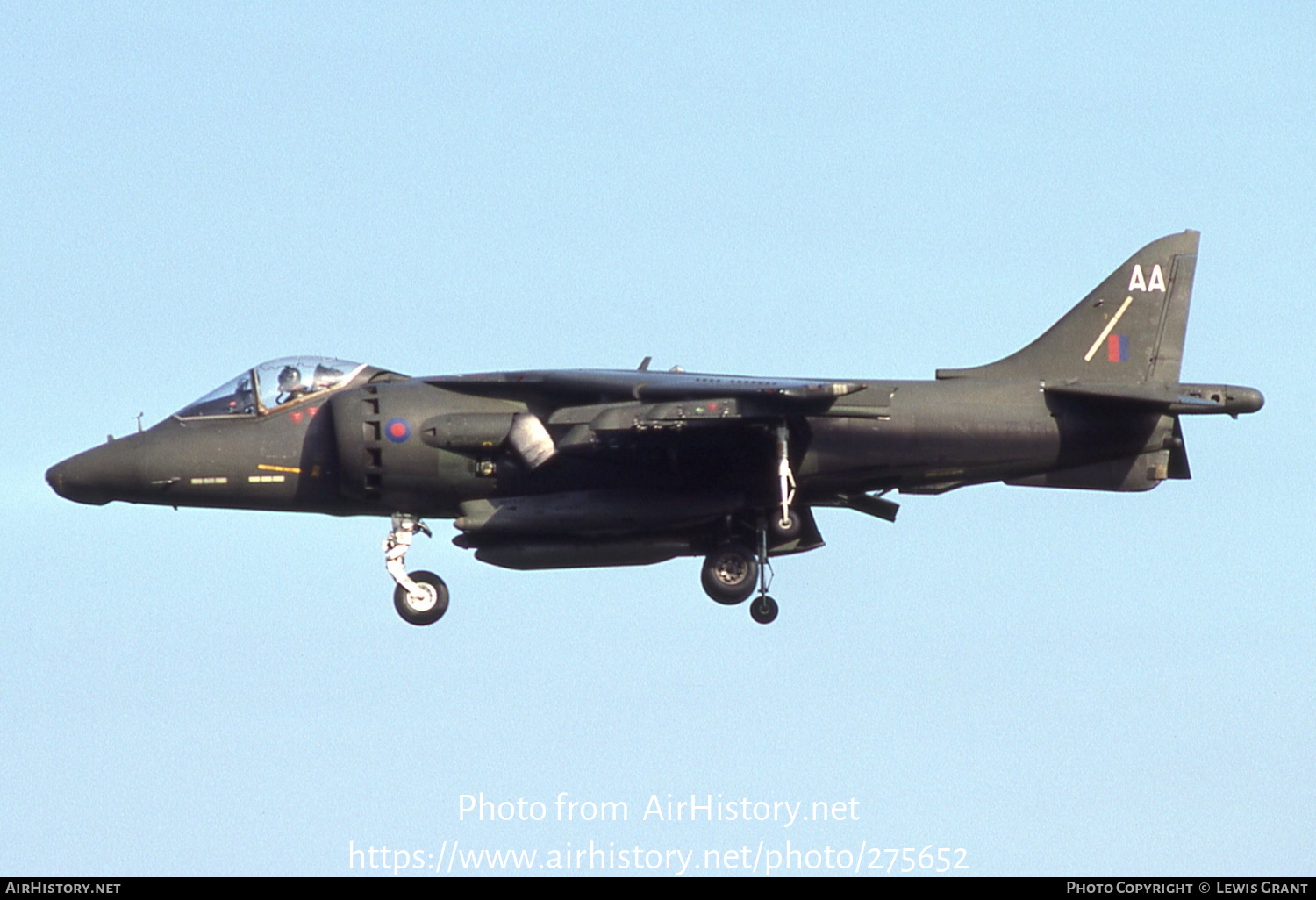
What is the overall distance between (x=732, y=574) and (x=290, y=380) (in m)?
6.08

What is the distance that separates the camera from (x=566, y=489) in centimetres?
2383

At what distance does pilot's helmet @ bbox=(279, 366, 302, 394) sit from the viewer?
960 inches

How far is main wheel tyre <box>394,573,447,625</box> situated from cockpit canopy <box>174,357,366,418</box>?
2661 millimetres

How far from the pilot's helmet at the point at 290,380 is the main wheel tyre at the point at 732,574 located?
5662 mm

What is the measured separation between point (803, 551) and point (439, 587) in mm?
4708

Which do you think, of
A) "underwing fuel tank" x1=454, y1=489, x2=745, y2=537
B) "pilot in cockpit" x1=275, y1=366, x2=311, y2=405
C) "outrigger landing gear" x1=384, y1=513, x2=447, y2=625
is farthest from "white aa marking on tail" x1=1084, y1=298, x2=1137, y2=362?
"pilot in cockpit" x1=275, y1=366, x2=311, y2=405

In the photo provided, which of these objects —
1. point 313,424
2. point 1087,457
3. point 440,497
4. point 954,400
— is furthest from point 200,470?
point 1087,457

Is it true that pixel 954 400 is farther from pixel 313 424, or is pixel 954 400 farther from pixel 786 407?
pixel 313 424

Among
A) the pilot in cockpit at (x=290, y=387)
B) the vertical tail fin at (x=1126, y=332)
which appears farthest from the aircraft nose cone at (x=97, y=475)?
the vertical tail fin at (x=1126, y=332)

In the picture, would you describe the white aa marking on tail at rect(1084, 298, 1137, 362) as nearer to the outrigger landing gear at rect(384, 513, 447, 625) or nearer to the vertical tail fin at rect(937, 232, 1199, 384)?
the vertical tail fin at rect(937, 232, 1199, 384)

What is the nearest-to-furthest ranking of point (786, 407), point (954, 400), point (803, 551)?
point (786, 407) < point (954, 400) < point (803, 551)

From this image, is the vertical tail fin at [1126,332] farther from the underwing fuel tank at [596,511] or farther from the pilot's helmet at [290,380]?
the pilot's helmet at [290,380]
